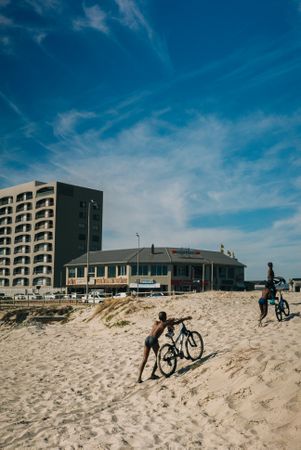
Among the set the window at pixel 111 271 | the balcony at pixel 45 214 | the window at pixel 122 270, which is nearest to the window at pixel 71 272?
the window at pixel 111 271

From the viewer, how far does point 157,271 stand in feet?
241

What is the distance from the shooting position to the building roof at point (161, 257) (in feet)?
243

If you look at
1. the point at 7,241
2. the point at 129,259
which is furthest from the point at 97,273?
the point at 7,241

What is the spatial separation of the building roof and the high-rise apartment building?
59.0 ft

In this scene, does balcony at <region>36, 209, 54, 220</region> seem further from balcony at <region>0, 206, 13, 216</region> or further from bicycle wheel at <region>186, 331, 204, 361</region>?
bicycle wheel at <region>186, 331, 204, 361</region>

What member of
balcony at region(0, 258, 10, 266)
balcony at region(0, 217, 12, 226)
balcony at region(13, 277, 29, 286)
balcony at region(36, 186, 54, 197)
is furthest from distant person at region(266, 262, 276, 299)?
balcony at region(0, 217, 12, 226)

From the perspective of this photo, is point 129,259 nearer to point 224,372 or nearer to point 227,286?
point 227,286

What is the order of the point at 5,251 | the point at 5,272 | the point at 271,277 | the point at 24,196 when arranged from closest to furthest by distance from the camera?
the point at 271,277 → the point at 24,196 → the point at 5,272 → the point at 5,251

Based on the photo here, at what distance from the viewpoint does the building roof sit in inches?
2911

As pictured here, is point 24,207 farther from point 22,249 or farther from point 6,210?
point 22,249

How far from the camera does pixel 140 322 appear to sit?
21984 mm

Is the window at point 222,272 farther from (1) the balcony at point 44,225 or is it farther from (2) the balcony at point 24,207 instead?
(2) the balcony at point 24,207

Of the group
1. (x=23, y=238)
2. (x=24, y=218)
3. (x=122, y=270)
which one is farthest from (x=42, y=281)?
(x=122, y=270)

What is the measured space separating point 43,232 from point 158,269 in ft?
131
